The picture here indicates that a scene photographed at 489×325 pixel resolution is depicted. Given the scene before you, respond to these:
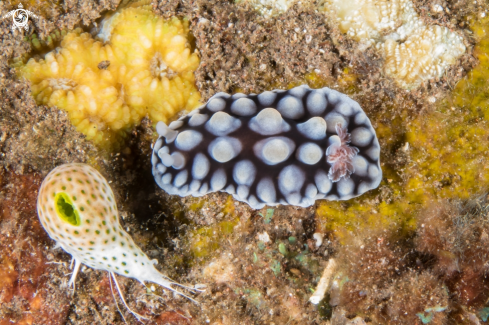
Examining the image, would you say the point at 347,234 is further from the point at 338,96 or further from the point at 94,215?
the point at 94,215

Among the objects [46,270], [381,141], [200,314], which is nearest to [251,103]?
[381,141]

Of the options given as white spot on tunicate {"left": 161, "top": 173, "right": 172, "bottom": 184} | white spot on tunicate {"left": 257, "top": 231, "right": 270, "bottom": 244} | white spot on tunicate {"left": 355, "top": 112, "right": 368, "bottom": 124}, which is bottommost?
white spot on tunicate {"left": 257, "top": 231, "right": 270, "bottom": 244}

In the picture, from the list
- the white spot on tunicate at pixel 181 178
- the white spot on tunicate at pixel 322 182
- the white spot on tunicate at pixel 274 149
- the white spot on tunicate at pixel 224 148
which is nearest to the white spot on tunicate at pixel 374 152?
the white spot on tunicate at pixel 322 182

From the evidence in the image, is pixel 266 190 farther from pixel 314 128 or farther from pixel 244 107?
pixel 244 107

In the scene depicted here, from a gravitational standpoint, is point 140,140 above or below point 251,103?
below

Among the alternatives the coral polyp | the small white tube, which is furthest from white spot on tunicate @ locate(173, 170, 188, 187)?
the coral polyp

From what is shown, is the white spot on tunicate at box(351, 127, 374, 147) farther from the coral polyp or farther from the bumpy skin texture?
the bumpy skin texture
